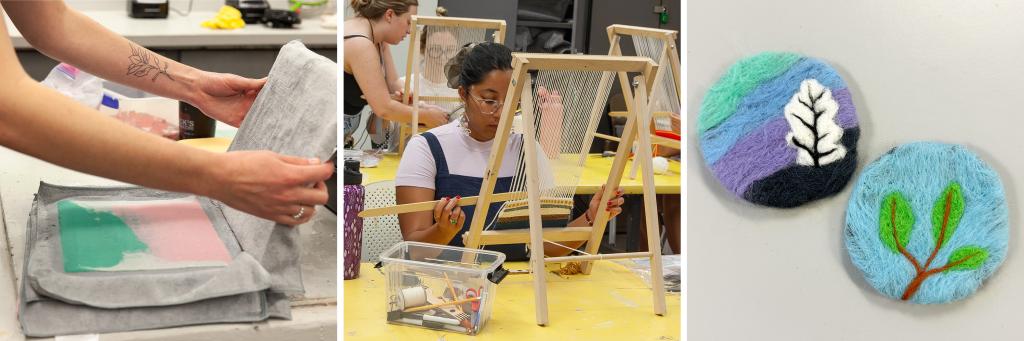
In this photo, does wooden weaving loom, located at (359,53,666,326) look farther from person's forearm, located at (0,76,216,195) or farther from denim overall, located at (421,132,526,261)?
person's forearm, located at (0,76,216,195)

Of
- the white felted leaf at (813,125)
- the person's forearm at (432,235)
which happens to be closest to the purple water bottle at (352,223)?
the person's forearm at (432,235)

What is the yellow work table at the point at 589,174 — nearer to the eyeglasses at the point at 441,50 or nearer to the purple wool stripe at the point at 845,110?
the eyeglasses at the point at 441,50

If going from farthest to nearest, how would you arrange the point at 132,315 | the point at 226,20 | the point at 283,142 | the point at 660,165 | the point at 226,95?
the point at 660,165 → the point at 226,20 → the point at 226,95 → the point at 283,142 → the point at 132,315

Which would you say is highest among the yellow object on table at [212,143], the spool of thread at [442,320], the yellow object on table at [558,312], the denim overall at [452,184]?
the yellow object on table at [212,143]

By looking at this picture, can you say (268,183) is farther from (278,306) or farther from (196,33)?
(196,33)

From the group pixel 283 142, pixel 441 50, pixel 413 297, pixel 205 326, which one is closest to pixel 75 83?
pixel 283 142

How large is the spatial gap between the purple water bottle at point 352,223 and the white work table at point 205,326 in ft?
0.08

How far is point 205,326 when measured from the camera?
1197 mm

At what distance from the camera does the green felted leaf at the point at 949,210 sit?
158cm

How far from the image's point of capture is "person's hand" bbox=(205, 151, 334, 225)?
1179mm

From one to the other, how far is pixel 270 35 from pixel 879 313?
1.11 metres

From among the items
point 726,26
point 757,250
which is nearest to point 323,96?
point 726,26

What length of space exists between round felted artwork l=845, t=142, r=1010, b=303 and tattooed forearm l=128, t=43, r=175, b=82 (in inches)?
39.3

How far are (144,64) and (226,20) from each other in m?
0.54
